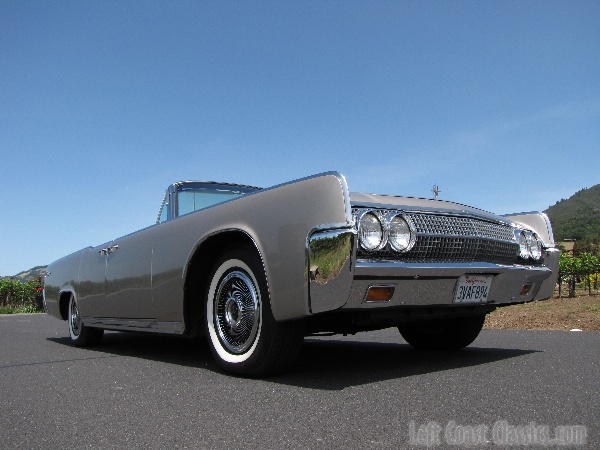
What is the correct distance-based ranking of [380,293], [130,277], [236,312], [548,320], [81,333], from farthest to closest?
1. [548,320]
2. [81,333]
3. [130,277]
4. [236,312]
5. [380,293]

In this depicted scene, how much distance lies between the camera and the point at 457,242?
346 cm

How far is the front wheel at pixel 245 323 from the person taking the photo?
127 inches

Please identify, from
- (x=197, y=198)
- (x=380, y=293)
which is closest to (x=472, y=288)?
(x=380, y=293)

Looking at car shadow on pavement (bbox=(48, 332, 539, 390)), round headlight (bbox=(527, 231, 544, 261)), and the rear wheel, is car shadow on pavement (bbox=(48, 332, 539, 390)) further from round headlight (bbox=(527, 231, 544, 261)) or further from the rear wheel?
round headlight (bbox=(527, 231, 544, 261))

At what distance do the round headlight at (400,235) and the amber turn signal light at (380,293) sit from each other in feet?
0.76

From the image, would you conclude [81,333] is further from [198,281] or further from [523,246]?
[523,246]

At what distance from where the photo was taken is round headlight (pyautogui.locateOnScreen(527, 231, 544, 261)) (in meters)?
4.12

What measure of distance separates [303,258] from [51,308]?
5.39m

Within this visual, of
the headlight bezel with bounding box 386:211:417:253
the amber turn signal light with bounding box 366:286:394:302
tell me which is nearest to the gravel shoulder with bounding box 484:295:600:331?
the headlight bezel with bounding box 386:211:417:253

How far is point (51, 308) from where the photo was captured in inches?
285

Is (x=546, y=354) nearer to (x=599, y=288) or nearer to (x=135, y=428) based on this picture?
(x=135, y=428)

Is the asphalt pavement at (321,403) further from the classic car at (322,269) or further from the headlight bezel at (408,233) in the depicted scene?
the headlight bezel at (408,233)

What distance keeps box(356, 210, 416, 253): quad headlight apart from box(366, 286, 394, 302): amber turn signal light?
21cm

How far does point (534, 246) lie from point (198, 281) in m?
2.46
